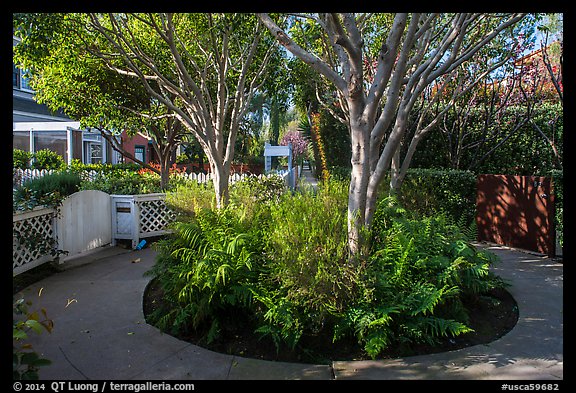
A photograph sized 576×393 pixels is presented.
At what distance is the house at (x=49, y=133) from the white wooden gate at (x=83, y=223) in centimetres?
1029

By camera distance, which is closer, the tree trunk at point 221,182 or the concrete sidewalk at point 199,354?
the concrete sidewalk at point 199,354

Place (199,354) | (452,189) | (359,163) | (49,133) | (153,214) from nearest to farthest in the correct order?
(199,354)
(359,163)
(153,214)
(452,189)
(49,133)

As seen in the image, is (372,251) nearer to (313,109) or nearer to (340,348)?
(340,348)

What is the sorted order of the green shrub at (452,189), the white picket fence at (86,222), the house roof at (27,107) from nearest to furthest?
the white picket fence at (86,222) < the green shrub at (452,189) < the house roof at (27,107)

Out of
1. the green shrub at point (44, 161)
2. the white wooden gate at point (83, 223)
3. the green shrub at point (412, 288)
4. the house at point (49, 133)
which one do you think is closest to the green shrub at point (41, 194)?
the white wooden gate at point (83, 223)

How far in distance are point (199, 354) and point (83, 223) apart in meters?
5.00

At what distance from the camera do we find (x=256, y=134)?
115 feet

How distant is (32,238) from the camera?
5.83m

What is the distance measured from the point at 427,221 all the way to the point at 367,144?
57.0 inches

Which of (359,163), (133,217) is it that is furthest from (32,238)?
(359,163)

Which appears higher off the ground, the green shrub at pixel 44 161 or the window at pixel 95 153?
the window at pixel 95 153

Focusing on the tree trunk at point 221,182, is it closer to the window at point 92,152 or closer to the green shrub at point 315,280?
the green shrub at point 315,280

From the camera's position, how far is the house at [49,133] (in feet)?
60.0

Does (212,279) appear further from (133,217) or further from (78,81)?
(78,81)
